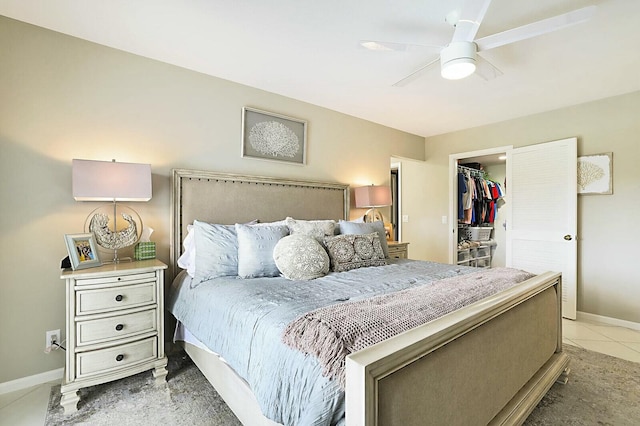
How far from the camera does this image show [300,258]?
2.13 m

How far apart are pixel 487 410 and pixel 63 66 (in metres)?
3.36

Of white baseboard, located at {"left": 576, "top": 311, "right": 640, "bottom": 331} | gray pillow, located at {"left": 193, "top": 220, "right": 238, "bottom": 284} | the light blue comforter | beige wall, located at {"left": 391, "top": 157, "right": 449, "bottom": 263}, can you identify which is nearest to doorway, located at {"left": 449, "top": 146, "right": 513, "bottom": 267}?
beige wall, located at {"left": 391, "top": 157, "right": 449, "bottom": 263}

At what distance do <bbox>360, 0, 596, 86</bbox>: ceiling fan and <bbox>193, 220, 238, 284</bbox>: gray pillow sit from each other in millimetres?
1629

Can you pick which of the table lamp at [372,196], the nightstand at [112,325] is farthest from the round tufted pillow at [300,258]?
the table lamp at [372,196]

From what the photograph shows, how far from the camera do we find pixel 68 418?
5.87 ft

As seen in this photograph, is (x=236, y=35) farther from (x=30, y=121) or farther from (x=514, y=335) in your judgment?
(x=514, y=335)

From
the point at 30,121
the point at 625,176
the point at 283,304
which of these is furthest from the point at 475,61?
the point at 30,121

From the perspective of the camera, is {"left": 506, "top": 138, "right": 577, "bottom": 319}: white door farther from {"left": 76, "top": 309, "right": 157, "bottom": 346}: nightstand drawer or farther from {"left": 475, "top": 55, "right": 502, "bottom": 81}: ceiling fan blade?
{"left": 76, "top": 309, "right": 157, "bottom": 346}: nightstand drawer

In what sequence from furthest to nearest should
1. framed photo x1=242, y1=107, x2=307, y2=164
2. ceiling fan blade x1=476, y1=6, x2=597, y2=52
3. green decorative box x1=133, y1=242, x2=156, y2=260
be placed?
1. framed photo x1=242, y1=107, x2=307, y2=164
2. green decorative box x1=133, y1=242, x2=156, y2=260
3. ceiling fan blade x1=476, y1=6, x2=597, y2=52

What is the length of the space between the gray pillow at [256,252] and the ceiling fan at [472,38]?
1.45m

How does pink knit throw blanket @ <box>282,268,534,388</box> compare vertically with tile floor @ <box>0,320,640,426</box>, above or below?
above

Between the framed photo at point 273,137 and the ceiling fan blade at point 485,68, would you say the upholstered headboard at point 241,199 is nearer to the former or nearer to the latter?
the framed photo at point 273,137

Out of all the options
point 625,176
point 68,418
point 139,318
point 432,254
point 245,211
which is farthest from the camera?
point 432,254

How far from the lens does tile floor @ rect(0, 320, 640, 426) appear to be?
1.81 m
